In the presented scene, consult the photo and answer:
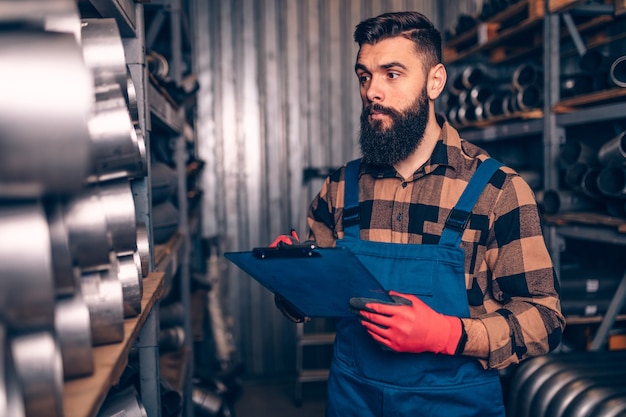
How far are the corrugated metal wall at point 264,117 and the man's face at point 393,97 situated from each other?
9.58 feet

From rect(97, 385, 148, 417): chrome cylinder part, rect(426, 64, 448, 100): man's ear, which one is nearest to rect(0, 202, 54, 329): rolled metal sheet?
rect(97, 385, 148, 417): chrome cylinder part

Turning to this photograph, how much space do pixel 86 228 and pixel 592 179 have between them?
9.43 ft

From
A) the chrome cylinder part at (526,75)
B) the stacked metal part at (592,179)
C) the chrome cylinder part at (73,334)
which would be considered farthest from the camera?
the chrome cylinder part at (526,75)

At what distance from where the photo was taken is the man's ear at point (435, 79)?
2002 millimetres

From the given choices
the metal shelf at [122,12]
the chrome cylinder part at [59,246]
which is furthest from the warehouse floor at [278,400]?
the chrome cylinder part at [59,246]

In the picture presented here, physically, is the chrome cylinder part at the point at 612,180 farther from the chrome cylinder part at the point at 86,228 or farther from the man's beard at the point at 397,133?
the chrome cylinder part at the point at 86,228

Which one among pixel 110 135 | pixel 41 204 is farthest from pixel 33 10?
pixel 110 135

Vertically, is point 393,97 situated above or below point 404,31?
below

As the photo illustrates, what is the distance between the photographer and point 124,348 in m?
1.07

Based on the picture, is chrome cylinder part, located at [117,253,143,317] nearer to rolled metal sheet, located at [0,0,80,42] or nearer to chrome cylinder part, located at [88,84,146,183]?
chrome cylinder part, located at [88,84,146,183]

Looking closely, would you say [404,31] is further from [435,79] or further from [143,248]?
[143,248]

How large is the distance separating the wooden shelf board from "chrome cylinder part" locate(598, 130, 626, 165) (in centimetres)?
247

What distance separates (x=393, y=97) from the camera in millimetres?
1964

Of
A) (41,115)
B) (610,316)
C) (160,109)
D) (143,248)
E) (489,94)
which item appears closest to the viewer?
(41,115)
